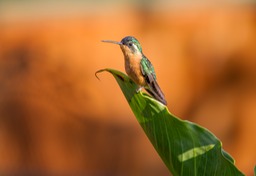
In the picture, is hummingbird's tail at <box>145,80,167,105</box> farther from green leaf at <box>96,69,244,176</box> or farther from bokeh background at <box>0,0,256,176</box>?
bokeh background at <box>0,0,256,176</box>

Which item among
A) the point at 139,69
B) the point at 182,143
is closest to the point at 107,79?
the point at 139,69

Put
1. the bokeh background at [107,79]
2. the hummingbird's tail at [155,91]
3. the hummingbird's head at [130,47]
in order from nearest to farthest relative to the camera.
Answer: the hummingbird's tail at [155,91] → the hummingbird's head at [130,47] → the bokeh background at [107,79]

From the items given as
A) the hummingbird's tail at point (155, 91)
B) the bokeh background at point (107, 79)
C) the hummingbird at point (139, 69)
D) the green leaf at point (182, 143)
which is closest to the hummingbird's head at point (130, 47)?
the hummingbird at point (139, 69)

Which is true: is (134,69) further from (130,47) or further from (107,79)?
(107,79)

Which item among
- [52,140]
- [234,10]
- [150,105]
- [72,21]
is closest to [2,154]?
[52,140]

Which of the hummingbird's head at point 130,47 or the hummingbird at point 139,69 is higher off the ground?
the hummingbird's head at point 130,47

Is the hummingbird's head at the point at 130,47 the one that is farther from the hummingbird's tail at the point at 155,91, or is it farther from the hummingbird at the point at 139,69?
the hummingbird's tail at the point at 155,91

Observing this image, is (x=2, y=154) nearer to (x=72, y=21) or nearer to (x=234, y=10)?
(x=72, y=21)
